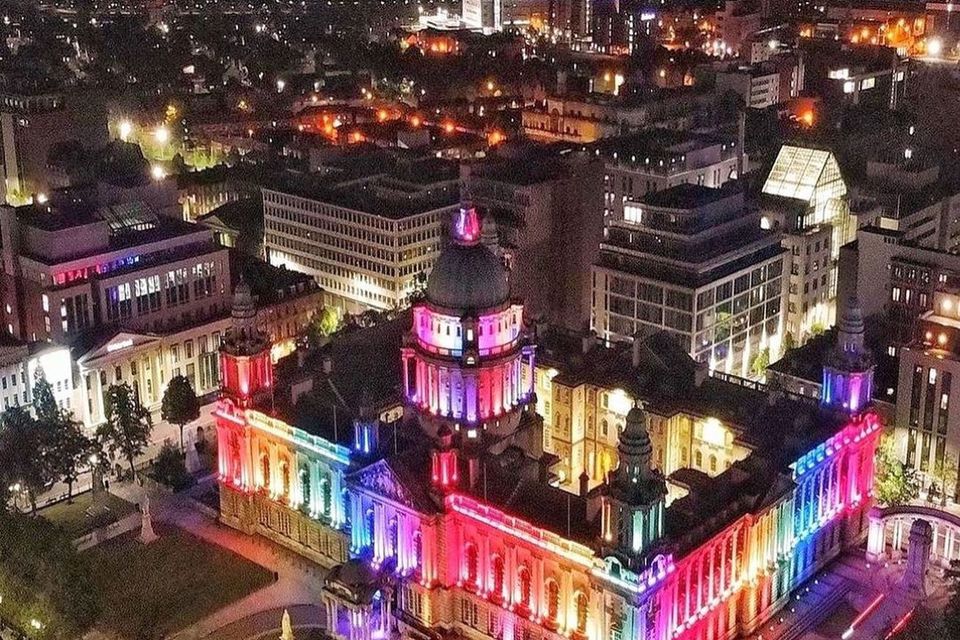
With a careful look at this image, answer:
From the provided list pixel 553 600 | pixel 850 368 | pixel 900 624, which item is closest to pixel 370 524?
pixel 553 600

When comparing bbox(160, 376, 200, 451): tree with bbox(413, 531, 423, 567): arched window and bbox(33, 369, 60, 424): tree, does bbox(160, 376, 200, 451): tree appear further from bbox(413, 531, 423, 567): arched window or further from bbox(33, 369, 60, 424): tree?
bbox(413, 531, 423, 567): arched window

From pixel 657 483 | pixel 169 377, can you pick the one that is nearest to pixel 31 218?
pixel 169 377

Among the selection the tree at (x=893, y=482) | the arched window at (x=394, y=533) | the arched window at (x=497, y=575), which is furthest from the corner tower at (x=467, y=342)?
the tree at (x=893, y=482)

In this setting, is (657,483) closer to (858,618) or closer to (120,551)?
(858,618)

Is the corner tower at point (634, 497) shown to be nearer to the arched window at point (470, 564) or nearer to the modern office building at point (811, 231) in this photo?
the arched window at point (470, 564)

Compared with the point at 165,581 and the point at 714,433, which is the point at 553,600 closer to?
the point at 714,433

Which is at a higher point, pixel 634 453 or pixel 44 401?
pixel 634 453
